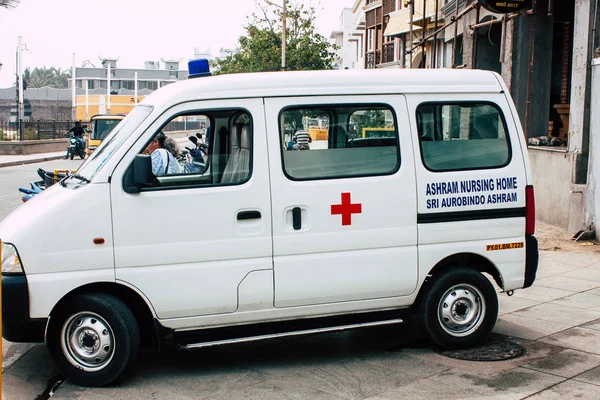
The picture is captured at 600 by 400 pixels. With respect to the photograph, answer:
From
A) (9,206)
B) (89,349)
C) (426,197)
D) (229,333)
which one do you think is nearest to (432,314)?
(426,197)

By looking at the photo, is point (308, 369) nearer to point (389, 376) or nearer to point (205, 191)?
point (389, 376)

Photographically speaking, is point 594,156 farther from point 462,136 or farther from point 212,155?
point 212,155

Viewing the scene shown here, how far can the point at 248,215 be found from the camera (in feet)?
18.8

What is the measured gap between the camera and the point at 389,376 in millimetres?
5828

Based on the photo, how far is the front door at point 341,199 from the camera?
19.1 feet

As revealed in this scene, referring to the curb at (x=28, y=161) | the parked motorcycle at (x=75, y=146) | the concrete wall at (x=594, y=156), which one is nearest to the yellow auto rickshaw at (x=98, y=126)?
the curb at (x=28, y=161)

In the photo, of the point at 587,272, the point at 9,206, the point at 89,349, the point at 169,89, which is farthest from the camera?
the point at 9,206

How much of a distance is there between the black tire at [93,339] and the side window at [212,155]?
92 centimetres

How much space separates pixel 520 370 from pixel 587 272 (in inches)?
173

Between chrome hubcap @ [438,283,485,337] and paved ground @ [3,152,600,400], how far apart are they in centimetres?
28

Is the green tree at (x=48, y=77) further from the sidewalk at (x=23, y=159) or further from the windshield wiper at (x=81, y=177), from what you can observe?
the windshield wiper at (x=81, y=177)

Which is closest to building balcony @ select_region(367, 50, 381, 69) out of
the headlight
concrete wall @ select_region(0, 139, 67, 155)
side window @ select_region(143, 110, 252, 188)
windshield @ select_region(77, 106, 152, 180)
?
concrete wall @ select_region(0, 139, 67, 155)

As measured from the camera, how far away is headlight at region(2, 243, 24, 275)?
17.6 ft

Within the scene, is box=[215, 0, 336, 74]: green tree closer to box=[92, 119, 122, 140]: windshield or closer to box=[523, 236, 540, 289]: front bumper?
box=[92, 119, 122, 140]: windshield
